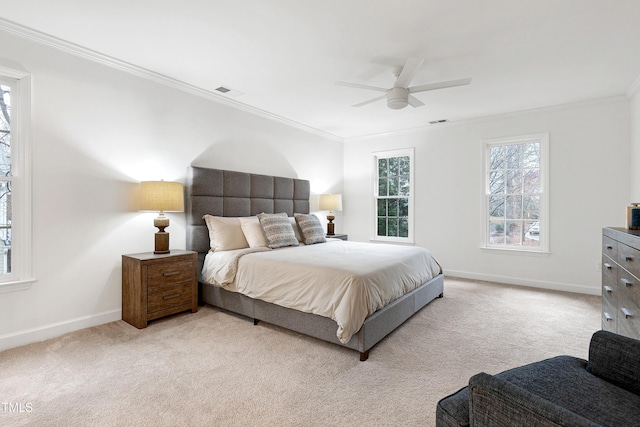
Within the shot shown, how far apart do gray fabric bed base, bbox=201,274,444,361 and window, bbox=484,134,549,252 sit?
6.72 ft

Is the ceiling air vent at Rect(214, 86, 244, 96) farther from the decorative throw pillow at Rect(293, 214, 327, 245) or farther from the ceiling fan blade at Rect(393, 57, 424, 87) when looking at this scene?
the ceiling fan blade at Rect(393, 57, 424, 87)

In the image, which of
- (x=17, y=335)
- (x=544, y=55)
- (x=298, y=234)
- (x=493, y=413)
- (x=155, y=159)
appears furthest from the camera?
(x=298, y=234)

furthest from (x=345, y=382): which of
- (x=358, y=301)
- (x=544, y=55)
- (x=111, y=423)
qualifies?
(x=544, y=55)

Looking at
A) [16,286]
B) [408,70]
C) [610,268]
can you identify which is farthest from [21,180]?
[610,268]

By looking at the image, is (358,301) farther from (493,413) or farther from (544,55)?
(544,55)

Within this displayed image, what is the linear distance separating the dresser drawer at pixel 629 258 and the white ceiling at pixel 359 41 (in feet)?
5.71

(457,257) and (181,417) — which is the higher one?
(457,257)

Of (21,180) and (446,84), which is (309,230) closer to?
(446,84)

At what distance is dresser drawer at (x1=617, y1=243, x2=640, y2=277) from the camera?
1.72 meters

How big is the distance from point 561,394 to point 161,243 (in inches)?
132

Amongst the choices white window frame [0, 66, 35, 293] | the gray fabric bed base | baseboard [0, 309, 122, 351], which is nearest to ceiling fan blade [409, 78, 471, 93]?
the gray fabric bed base

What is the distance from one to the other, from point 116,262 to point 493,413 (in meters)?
3.47

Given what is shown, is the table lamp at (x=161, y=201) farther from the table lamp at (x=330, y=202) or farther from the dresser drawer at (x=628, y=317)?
the dresser drawer at (x=628, y=317)

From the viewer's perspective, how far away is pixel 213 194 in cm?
391
